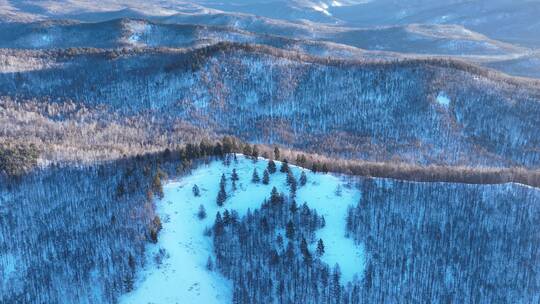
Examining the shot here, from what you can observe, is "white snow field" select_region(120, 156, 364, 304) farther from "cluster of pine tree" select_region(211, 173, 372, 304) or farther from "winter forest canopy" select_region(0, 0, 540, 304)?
"cluster of pine tree" select_region(211, 173, 372, 304)

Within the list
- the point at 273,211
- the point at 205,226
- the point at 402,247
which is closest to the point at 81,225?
the point at 205,226

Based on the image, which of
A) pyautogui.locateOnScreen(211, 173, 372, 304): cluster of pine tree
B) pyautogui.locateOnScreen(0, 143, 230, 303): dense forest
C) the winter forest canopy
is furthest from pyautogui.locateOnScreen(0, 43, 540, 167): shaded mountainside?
pyautogui.locateOnScreen(211, 173, 372, 304): cluster of pine tree

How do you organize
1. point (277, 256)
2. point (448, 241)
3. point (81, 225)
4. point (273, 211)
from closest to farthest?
point (277, 256), point (448, 241), point (273, 211), point (81, 225)

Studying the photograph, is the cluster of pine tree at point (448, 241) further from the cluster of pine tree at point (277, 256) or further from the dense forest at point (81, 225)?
the dense forest at point (81, 225)

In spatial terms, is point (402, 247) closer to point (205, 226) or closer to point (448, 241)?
point (448, 241)

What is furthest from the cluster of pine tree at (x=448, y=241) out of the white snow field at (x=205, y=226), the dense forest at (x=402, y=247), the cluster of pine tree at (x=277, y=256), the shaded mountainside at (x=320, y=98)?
the shaded mountainside at (x=320, y=98)

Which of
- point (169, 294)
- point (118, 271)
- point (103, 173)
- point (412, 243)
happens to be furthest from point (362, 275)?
Result: point (103, 173)
